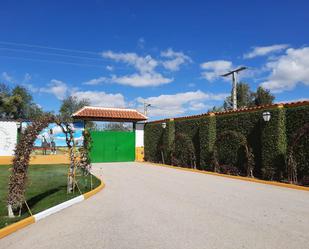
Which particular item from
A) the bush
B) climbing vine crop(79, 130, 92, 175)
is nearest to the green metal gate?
the bush

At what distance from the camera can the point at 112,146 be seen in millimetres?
25766

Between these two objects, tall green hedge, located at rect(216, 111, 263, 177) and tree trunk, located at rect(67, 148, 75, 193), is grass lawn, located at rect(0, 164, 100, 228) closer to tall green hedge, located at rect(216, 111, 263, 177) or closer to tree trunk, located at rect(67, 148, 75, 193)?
tree trunk, located at rect(67, 148, 75, 193)

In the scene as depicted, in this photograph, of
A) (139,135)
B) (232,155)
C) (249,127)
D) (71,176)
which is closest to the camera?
(71,176)

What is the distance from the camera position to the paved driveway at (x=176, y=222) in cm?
537

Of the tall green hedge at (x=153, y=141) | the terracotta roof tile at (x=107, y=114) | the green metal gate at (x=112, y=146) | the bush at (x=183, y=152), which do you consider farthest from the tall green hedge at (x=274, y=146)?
the terracotta roof tile at (x=107, y=114)

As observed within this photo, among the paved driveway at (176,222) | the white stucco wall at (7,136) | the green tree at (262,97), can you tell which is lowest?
the paved driveway at (176,222)

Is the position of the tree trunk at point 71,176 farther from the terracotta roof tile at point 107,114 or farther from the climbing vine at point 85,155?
the terracotta roof tile at point 107,114

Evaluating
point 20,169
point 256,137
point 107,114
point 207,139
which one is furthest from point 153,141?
point 20,169

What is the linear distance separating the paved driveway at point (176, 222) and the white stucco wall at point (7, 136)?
1794 cm

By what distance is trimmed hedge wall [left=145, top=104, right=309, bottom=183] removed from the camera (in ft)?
42.1

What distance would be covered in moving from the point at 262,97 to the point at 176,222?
137 feet

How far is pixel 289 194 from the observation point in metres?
10.4

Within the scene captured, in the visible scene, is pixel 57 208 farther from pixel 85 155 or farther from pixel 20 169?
pixel 85 155

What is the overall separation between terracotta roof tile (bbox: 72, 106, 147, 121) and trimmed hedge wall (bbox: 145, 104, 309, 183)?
5732mm
